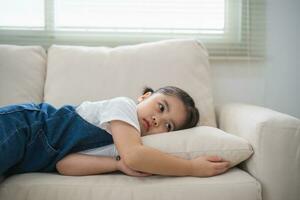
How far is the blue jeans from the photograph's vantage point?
3.40 feet

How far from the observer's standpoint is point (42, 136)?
107cm

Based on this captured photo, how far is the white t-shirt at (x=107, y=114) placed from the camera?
1039mm

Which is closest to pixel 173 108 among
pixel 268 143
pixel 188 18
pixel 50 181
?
pixel 268 143

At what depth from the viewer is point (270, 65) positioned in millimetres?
1877

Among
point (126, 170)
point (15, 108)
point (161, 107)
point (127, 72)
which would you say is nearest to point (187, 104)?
point (161, 107)

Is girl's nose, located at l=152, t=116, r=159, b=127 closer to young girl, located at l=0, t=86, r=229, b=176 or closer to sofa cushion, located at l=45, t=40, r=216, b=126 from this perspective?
young girl, located at l=0, t=86, r=229, b=176

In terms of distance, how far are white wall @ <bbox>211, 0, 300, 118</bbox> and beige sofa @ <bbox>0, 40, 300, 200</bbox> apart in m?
0.30

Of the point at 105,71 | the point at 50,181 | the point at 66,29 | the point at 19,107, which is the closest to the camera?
the point at 50,181

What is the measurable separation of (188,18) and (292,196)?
3.85 feet

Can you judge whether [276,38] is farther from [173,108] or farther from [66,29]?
[66,29]

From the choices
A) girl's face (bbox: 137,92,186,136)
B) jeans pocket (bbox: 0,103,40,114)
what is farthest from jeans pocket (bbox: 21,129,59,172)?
→ girl's face (bbox: 137,92,186,136)

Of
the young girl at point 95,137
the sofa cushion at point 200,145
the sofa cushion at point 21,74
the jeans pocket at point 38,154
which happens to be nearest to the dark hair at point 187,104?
the young girl at point 95,137

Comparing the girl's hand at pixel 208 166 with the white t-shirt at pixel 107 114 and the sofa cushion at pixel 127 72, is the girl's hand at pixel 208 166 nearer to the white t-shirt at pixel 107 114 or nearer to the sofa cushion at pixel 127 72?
the white t-shirt at pixel 107 114

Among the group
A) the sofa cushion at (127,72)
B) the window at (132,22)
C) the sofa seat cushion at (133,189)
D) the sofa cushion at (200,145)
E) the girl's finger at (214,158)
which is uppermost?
the window at (132,22)
